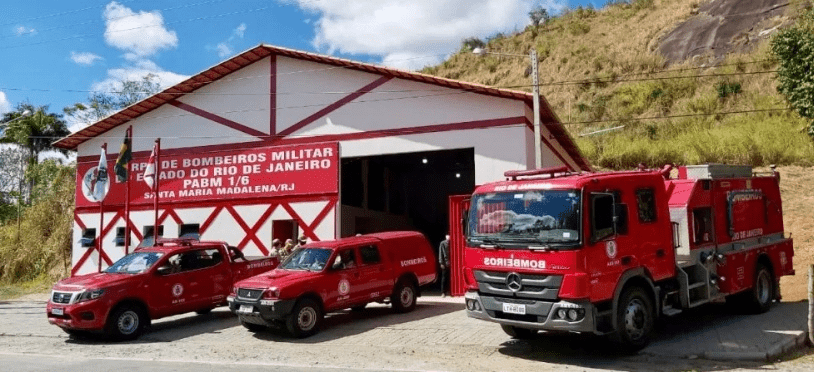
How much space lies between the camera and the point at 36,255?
2797cm

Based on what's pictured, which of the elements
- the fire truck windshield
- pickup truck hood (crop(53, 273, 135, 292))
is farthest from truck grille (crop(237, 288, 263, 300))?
the fire truck windshield

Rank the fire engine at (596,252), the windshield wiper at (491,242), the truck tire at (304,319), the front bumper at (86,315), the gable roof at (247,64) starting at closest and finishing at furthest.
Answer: the fire engine at (596,252)
the windshield wiper at (491,242)
the truck tire at (304,319)
the front bumper at (86,315)
the gable roof at (247,64)

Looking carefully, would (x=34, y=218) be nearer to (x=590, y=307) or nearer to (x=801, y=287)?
(x=590, y=307)

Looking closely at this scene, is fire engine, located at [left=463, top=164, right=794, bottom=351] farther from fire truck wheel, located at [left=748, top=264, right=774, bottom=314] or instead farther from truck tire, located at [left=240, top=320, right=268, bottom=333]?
truck tire, located at [left=240, top=320, right=268, bottom=333]

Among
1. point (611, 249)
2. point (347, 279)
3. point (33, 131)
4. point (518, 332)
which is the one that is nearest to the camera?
point (611, 249)

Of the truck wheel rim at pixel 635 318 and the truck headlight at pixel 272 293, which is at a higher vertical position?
the truck headlight at pixel 272 293

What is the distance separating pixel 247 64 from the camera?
2094 centimetres

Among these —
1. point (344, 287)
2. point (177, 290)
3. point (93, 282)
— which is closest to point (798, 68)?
point (344, 287)

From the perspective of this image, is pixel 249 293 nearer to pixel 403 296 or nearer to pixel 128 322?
pixel 128 322

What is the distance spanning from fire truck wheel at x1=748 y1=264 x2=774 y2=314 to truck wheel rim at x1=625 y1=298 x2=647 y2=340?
3895 mm

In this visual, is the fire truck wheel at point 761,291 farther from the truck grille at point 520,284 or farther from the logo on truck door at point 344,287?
the logo on truck door at point 344,287

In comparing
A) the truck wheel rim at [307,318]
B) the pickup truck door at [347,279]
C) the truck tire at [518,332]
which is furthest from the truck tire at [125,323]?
the truck tire at [518,332]

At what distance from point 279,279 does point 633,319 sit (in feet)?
21.0

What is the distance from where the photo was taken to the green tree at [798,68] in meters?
20.2
